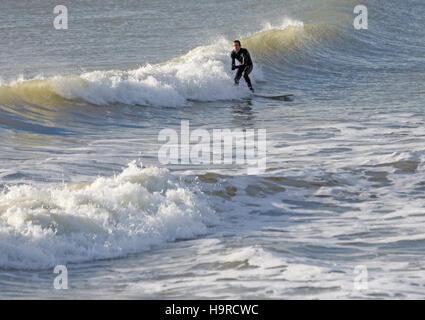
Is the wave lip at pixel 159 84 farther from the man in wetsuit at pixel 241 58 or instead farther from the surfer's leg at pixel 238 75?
the man in wetsuit at pixel 241 58

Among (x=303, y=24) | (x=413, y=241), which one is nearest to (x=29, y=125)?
(x=413, y=241)

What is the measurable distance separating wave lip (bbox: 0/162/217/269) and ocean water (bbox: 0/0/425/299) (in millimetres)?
21

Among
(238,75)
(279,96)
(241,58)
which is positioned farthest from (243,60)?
(279,96)

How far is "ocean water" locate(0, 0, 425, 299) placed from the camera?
748 cm

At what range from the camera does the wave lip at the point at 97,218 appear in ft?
26.6

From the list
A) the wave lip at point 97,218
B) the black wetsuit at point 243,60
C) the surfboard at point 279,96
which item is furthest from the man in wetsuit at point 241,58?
the wave lip at point 97,218

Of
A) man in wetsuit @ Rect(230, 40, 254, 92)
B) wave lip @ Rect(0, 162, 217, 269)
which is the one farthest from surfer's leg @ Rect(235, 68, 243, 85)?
wave lip @ Rect(0, 162, 217, 269)

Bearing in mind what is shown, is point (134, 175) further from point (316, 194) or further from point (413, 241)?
point (413, 241)

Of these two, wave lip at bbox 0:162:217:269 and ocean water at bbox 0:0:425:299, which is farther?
wave lip at bbox 0:162:217:269

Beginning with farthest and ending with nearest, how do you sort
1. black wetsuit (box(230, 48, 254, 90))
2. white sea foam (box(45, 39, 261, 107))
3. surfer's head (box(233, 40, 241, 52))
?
1. black wetsuit (box(230, 48, 254, 90))
2. surfer's head (box(233, 40, 241, 52))
3. white sea foam (box(45, 39, 261, 107))

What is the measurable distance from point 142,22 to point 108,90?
54.7 ft

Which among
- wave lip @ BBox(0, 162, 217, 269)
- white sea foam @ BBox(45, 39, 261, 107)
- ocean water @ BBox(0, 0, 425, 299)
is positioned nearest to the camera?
ocean water @ BBox(0, 0, 425, 299)

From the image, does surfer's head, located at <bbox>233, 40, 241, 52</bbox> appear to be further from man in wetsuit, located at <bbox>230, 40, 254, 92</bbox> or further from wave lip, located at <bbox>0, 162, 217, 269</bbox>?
wave lip, located at <bbox>0, 162, 217, 269</bbox>

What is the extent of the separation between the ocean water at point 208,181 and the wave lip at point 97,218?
2 cm
